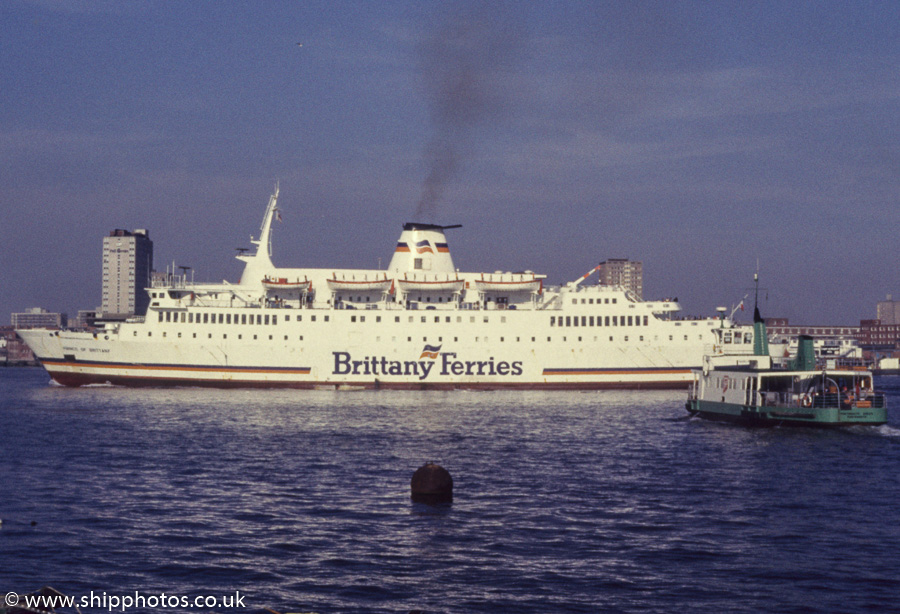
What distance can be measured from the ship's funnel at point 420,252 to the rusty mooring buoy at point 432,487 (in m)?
43.3

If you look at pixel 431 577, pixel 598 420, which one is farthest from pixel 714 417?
pixel 431 577

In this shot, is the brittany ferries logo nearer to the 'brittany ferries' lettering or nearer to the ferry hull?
the 'brittany ferries' lettering

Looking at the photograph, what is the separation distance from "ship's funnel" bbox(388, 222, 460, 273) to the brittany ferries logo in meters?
7.31

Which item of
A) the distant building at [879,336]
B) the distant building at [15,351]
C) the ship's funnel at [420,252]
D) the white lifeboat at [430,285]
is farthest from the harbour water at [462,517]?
the distant building at [879,336]

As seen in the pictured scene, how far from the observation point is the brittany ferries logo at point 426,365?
6009 centimetres

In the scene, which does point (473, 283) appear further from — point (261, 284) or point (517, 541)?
point (517, 541)

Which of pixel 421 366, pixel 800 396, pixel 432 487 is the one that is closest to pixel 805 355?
pixel 800 396

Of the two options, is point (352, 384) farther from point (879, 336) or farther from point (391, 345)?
point (879, 336)

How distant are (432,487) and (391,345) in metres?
38.9

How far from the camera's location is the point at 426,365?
60.2 metres

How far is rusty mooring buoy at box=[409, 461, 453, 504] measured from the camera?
2162cm

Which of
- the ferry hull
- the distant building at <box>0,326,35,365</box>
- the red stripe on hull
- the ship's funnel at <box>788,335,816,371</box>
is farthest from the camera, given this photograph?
the distant building at <box>0,326,35,365</box>

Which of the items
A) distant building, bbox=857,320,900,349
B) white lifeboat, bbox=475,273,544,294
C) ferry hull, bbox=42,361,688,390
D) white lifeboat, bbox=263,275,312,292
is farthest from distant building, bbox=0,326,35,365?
distant building, bbox=857,320,900,349

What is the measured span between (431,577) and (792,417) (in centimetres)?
2419
